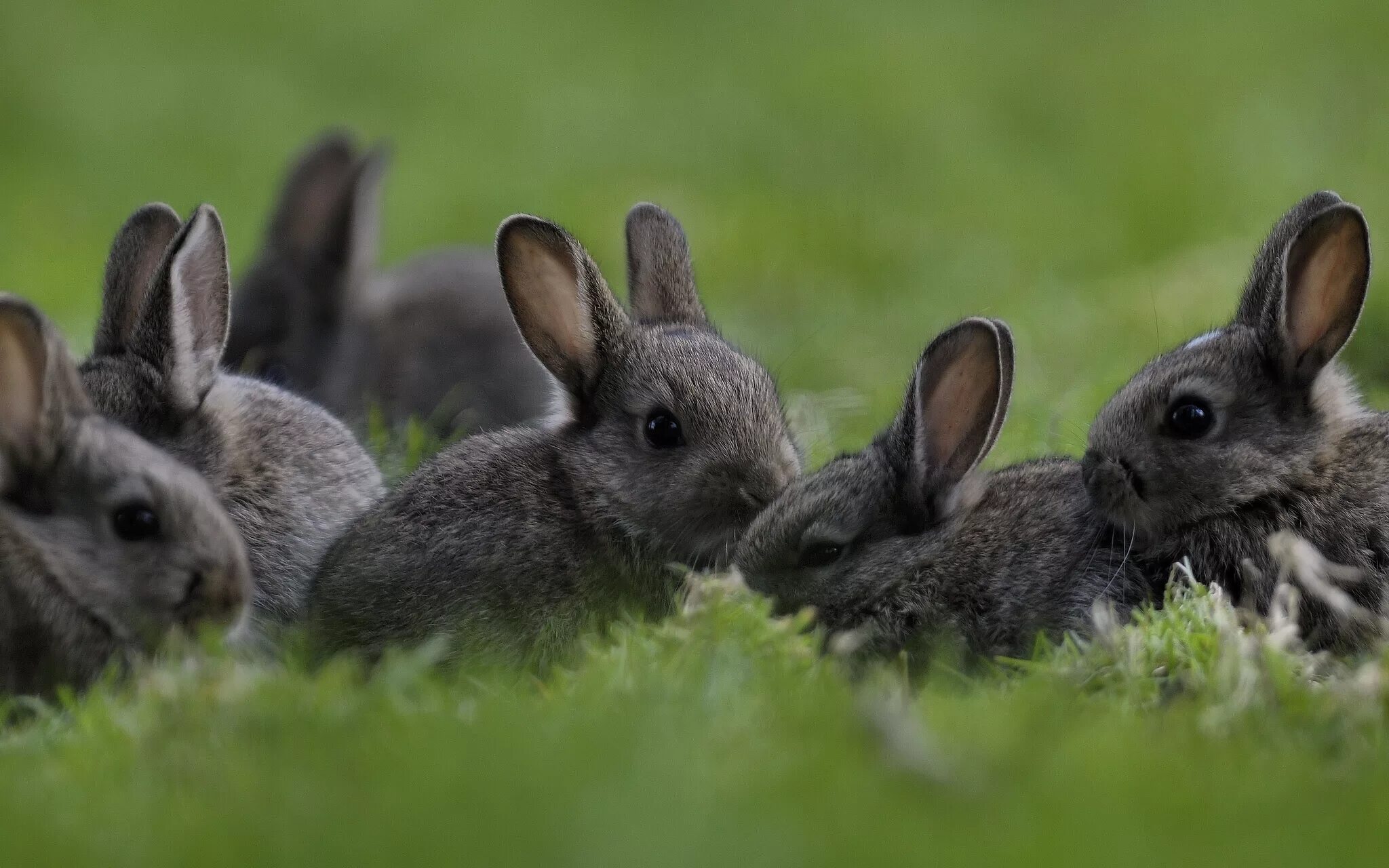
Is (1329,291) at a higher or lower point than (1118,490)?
higher

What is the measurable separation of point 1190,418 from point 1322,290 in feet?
2.34

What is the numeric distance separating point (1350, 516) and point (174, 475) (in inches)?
170

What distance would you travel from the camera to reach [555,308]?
284 inches

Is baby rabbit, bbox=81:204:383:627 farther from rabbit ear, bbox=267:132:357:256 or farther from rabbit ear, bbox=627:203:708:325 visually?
rabbit ear, bbox=267:132:357:256

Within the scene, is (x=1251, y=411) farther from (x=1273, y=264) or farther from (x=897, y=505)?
(x=897, y=505)

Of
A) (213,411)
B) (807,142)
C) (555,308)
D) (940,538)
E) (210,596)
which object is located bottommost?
(210,596)

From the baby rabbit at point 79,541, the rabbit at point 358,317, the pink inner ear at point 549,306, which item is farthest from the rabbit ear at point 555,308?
the rabbit at point 358,317

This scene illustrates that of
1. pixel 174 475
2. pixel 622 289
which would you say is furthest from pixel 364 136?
pixel 174 475

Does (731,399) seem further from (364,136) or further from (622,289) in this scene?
(364,136)

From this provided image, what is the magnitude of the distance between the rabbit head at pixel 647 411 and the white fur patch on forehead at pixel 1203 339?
5.51ft

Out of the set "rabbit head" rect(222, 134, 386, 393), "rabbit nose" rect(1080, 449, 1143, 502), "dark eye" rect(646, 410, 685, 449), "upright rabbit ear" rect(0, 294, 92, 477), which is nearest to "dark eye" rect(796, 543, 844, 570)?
"dark eye" rect(646, 410, 685, 449)

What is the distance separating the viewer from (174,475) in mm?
5852

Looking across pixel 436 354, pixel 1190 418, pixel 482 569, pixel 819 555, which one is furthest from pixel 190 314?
pixel 436 354

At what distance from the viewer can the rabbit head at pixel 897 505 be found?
6.33 m
